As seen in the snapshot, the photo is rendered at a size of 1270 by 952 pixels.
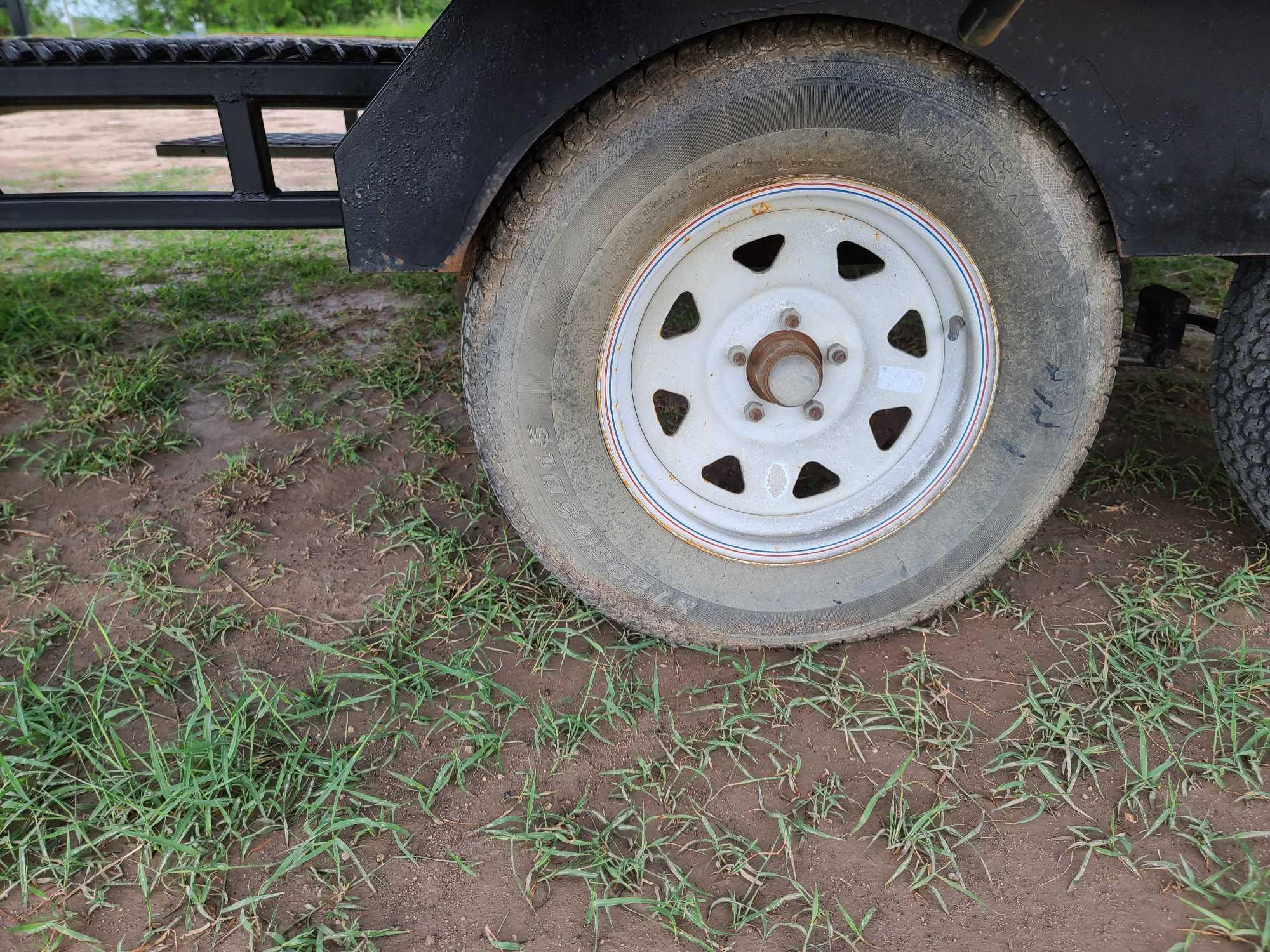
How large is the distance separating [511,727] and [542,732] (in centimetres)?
8

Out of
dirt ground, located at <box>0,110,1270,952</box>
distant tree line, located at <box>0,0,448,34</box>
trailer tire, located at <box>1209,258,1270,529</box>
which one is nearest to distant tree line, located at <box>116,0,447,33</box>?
distant tree line, located at <box>0,0,448,34</box>

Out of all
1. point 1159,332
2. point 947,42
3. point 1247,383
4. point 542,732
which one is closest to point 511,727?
point 542,732

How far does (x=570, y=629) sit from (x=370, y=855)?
25.4 inches

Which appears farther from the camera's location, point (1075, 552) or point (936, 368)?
point (1075, 552)

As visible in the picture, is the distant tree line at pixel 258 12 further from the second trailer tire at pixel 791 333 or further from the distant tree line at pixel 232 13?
the second trailer tire at pixel 791 333

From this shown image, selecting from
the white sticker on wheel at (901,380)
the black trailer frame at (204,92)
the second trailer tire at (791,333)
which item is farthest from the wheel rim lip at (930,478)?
the black trailer frame at (204,92)

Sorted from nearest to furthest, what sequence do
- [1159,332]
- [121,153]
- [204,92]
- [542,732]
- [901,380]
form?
1. [542,732]
2. [901,380]
3. [204,92]
4. [1159,332]
5. [121,153]

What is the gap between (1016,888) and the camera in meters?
1.46

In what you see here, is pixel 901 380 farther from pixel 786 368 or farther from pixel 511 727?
pixel 511 727

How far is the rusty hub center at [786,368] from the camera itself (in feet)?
5.72

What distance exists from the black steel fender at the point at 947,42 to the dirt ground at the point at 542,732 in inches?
35.3

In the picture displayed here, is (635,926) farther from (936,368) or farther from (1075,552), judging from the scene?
(1075,552)

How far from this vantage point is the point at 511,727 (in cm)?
177

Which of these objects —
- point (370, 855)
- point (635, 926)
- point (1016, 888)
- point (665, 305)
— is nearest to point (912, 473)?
point (665, 305)
